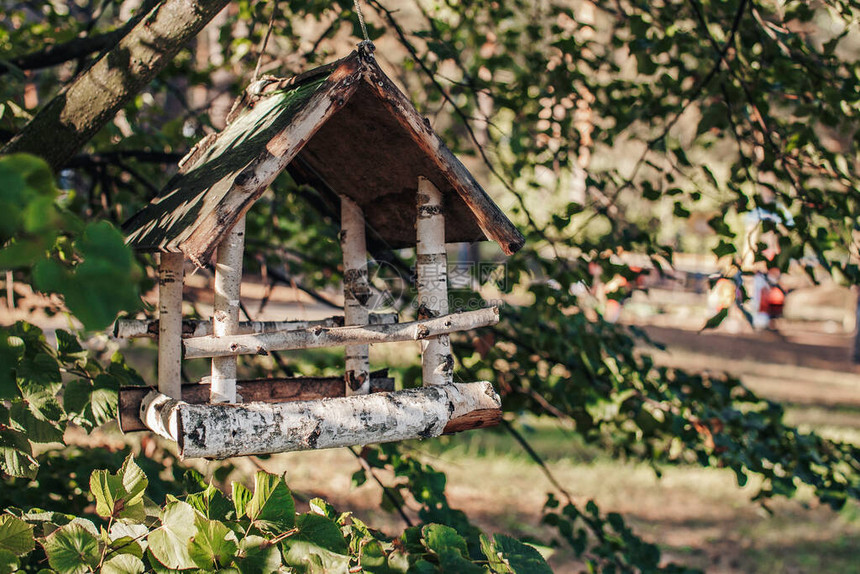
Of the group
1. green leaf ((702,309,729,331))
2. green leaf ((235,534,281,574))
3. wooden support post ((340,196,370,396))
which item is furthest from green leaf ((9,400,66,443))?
green leaf ((702,309,729,331))

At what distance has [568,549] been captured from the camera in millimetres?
5891

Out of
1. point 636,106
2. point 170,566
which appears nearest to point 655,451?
point 636,106

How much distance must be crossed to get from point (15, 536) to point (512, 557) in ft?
3.56

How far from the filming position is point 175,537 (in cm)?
152

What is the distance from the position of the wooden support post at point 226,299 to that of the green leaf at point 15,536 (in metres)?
0.50

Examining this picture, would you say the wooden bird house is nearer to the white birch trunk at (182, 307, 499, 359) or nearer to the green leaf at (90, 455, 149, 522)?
the white birch trunk at (182, 307, 499, 359)

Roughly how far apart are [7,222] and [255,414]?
0.84 metres

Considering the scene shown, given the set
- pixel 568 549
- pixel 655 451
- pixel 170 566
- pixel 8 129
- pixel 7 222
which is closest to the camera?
pixel 7 222

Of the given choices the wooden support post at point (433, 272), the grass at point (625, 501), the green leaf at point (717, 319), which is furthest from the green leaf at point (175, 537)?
the grass at point (625, 501)

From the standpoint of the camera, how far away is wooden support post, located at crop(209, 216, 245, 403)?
5.95ft

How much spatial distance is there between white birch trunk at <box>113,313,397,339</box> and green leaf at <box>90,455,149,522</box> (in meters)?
0.36

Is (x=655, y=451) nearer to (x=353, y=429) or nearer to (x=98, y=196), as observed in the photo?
(x=353, y=429)

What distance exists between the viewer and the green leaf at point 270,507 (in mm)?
1611

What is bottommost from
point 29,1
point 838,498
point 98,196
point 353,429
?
point 838,498
